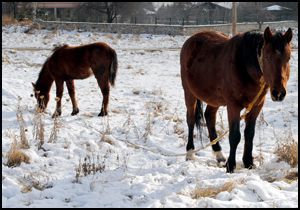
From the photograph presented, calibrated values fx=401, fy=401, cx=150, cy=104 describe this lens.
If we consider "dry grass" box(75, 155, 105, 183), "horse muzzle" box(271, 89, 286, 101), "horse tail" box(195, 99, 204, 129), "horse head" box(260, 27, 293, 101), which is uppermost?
"horse head" box(260, 27, 293, 101)

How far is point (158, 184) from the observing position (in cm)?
449

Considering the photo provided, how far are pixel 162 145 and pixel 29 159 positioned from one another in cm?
217

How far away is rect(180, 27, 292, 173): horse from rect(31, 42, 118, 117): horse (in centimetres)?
323

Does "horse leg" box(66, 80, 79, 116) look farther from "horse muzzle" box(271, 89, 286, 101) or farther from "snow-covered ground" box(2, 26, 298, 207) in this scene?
"horse muzzle" box(271, 89, 286, 101)

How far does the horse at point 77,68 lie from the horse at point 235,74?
10.6ft

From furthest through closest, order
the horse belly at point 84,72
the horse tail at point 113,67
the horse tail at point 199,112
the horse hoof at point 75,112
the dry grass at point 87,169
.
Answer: the horse belly at point 84,72 < the horse tail at point 113,67 < the horse hoof at point 75,112 < the horse tail at point 199,112 < the dry grass at point 87,169

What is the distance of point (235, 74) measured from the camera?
4707 millimetres

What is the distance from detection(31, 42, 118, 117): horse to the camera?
8961 millimetres

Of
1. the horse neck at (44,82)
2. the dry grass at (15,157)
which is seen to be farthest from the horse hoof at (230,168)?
the horse neck at (44,82)

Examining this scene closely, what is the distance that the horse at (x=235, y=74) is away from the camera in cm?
418

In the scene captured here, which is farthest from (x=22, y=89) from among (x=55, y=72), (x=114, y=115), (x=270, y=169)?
(x=270, y=169)

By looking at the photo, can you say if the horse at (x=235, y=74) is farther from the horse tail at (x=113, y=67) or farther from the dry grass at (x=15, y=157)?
the horse tail at (x=113, y=67)

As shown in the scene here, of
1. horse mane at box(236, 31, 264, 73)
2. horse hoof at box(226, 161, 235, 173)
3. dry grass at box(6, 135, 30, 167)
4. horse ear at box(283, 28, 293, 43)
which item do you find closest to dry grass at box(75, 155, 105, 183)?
dry grass at box(6, 135, 30, 167)

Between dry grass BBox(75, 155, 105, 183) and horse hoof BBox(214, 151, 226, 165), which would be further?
horse hoof BBox(214, 151, 226, 165)
